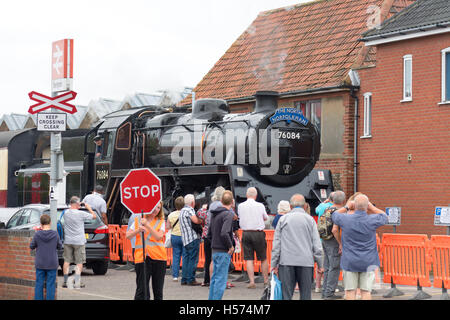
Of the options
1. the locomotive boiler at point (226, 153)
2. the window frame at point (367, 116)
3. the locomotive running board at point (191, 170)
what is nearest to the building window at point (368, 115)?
the window frame at point (367, 116)

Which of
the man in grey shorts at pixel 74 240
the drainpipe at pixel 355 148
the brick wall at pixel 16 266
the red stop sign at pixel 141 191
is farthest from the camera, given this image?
the drainpipe at pixel 355 148

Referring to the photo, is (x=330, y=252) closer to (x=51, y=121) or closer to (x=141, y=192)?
(x=141, y=192)

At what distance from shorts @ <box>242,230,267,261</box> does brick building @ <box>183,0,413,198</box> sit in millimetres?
11489

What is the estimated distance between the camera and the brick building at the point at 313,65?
26.7 m

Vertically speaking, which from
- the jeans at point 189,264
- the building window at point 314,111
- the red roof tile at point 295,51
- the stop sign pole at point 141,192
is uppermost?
the red roof tile at point 295,51

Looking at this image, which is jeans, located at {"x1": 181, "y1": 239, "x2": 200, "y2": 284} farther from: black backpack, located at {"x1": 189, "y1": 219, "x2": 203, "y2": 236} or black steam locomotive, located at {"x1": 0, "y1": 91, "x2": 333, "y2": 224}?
black steam locomotive, located at {"x1": 0, "y1": 91, "x2": 333, "y2": 224}

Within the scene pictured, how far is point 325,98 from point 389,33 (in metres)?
3.63

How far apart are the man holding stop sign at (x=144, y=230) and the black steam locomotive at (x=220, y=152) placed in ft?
22.6

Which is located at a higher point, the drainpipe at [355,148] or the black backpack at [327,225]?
the drainpipe at [355,148]

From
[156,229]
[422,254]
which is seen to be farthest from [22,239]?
[422,254]

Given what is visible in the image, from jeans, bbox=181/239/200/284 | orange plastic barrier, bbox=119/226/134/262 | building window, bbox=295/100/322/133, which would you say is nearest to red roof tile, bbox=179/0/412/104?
building window, bbox=295/100/322/133

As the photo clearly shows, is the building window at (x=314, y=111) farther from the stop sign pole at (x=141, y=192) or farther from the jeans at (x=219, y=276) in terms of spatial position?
the stop sign pole at (x=141, y=192)

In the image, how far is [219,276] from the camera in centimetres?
1220

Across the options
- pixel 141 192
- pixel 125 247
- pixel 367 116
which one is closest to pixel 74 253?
pixel 125 247
